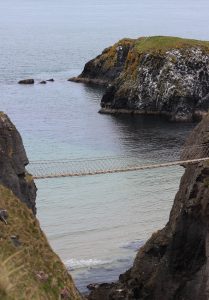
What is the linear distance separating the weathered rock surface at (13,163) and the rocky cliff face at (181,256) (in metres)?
7.56

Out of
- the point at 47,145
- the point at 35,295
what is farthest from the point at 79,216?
the point at 35,295

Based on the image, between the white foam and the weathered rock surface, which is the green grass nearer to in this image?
the white foam

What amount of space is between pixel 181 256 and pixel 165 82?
52955 millimetres

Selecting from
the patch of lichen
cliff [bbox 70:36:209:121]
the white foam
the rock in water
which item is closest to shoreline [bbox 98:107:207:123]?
cliff [bbox 70:36:209:121]

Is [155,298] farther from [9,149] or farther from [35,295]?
[35,295]

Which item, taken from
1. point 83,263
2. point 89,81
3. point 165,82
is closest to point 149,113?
point 165,82

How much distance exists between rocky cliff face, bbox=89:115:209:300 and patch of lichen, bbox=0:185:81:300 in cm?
1023

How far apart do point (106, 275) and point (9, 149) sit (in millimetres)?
11151

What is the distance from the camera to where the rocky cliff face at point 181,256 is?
104 ft

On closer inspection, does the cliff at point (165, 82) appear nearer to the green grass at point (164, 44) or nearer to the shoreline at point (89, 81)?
the green grass at point (164, 44)

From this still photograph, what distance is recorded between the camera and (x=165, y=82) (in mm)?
84062

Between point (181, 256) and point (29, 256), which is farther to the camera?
point (181, 256)

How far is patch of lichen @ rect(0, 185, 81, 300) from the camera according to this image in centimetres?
1920

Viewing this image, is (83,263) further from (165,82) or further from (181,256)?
(165,82)
